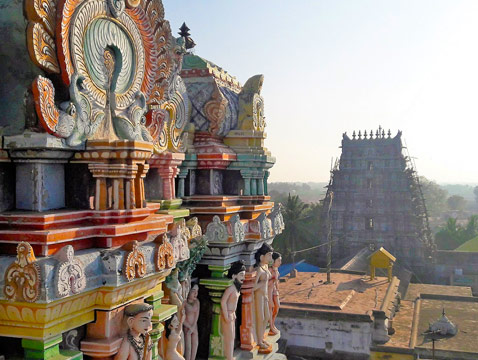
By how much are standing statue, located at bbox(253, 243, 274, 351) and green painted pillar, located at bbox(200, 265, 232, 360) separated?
30.9 inches

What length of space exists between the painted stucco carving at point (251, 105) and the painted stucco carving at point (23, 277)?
5.34 meters

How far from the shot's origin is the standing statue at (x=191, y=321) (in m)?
6.92

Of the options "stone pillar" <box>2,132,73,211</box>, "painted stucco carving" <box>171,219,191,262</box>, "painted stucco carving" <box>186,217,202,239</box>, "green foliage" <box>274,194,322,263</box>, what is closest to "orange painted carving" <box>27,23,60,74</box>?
"stone pillar" <box>2,132,73,211</box>

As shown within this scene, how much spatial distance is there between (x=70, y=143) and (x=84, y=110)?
36 cm

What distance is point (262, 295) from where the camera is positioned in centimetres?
821

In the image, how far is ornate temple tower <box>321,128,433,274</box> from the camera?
37.9m

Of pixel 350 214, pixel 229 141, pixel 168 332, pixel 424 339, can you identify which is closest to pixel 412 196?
pixel 350 214

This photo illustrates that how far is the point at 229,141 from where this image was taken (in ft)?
27.9

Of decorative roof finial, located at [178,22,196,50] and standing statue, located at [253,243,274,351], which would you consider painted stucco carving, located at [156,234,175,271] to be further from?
decorative roof finial, located at [178,22,196,50]

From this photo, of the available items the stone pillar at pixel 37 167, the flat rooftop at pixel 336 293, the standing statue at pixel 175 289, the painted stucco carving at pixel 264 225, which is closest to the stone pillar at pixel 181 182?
the painted stucco carving at pixel 264 225

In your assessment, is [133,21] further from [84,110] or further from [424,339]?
[424,339]

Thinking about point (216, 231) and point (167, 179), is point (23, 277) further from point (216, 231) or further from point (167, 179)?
point (216, 231)

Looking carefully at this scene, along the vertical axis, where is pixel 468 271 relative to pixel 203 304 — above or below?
below

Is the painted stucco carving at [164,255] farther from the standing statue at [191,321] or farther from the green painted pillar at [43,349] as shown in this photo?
the standing statue at [191,321]
